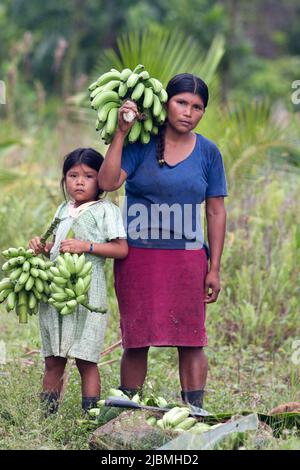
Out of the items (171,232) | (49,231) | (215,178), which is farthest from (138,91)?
(49,231)

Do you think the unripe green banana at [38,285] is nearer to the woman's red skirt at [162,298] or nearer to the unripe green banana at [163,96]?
the woman's red skirt at [162,298]

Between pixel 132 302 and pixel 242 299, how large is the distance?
2.18m

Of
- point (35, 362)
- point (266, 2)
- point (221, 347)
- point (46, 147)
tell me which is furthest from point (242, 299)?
point (266, 2)

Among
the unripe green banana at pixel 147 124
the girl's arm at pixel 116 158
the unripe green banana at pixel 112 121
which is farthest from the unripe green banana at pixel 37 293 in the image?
the unripe green banana at pixel 147 124

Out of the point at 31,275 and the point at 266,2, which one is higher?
the point at 266,2

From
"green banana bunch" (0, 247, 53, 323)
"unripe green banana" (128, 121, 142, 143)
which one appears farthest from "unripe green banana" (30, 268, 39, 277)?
"unripe green banana" (128, 121, 142, 143)

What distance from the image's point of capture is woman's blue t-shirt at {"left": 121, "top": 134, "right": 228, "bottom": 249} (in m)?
4.69

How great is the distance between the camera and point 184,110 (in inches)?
183

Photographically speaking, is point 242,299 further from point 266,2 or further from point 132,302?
point 266,2

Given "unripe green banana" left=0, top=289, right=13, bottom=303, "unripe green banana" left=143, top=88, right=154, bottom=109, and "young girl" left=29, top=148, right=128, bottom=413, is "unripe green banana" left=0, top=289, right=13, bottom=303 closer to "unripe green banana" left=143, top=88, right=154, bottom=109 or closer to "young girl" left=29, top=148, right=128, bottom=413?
"young girl" left=29, top=148, right=128, bottom=413

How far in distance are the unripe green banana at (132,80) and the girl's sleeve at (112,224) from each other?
0.61 m

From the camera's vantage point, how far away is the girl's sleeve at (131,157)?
4691mm

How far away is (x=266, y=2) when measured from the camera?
74.1ft

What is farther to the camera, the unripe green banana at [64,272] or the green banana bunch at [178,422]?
the unripe green banana at [64,272]
